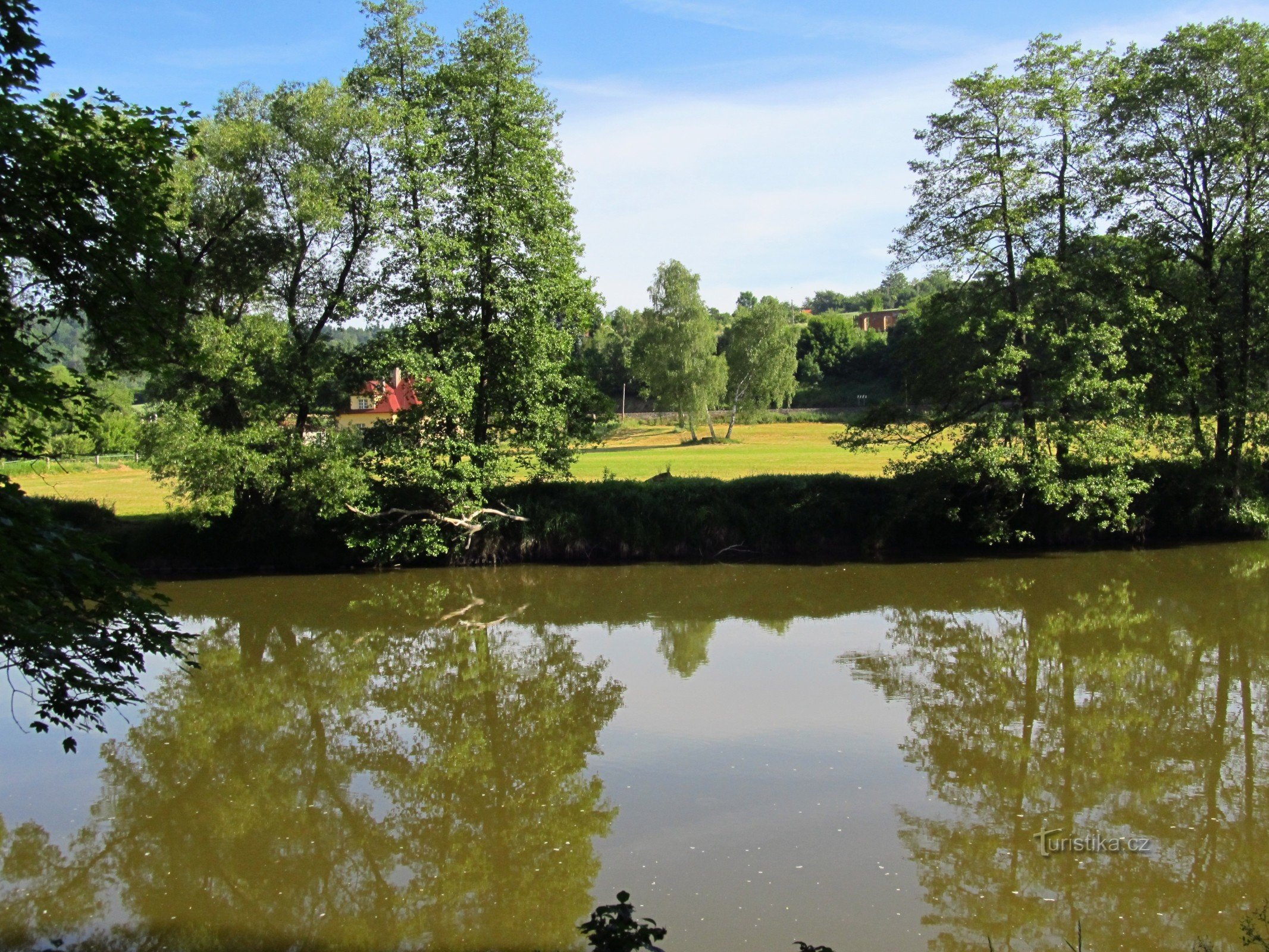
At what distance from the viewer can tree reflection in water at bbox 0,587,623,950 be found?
784 centimetres

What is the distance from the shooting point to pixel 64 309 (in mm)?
7605

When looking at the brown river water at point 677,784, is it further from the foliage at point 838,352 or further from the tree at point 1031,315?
the foliage at point 838,352

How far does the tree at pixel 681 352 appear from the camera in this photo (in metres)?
61.8

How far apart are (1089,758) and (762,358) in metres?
57.2

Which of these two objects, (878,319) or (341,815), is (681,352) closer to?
(341,815)

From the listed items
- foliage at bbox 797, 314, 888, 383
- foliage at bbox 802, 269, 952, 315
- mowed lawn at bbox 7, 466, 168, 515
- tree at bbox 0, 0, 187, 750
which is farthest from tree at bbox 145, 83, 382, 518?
foliage at bbox 802, 269, 952, 315

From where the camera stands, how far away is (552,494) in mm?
25156

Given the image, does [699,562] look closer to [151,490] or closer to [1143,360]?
[1143,360]

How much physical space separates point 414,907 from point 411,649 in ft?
29.4

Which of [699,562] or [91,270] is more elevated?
[91,270]

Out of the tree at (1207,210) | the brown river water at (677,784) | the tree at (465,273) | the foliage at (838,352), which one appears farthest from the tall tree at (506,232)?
the foliage at (838,352)

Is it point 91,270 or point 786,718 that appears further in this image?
point 786,718

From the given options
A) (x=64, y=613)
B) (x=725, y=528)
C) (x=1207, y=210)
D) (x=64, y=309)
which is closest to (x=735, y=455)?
(x=725, y=528)

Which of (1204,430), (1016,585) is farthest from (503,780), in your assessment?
(1204,430)
